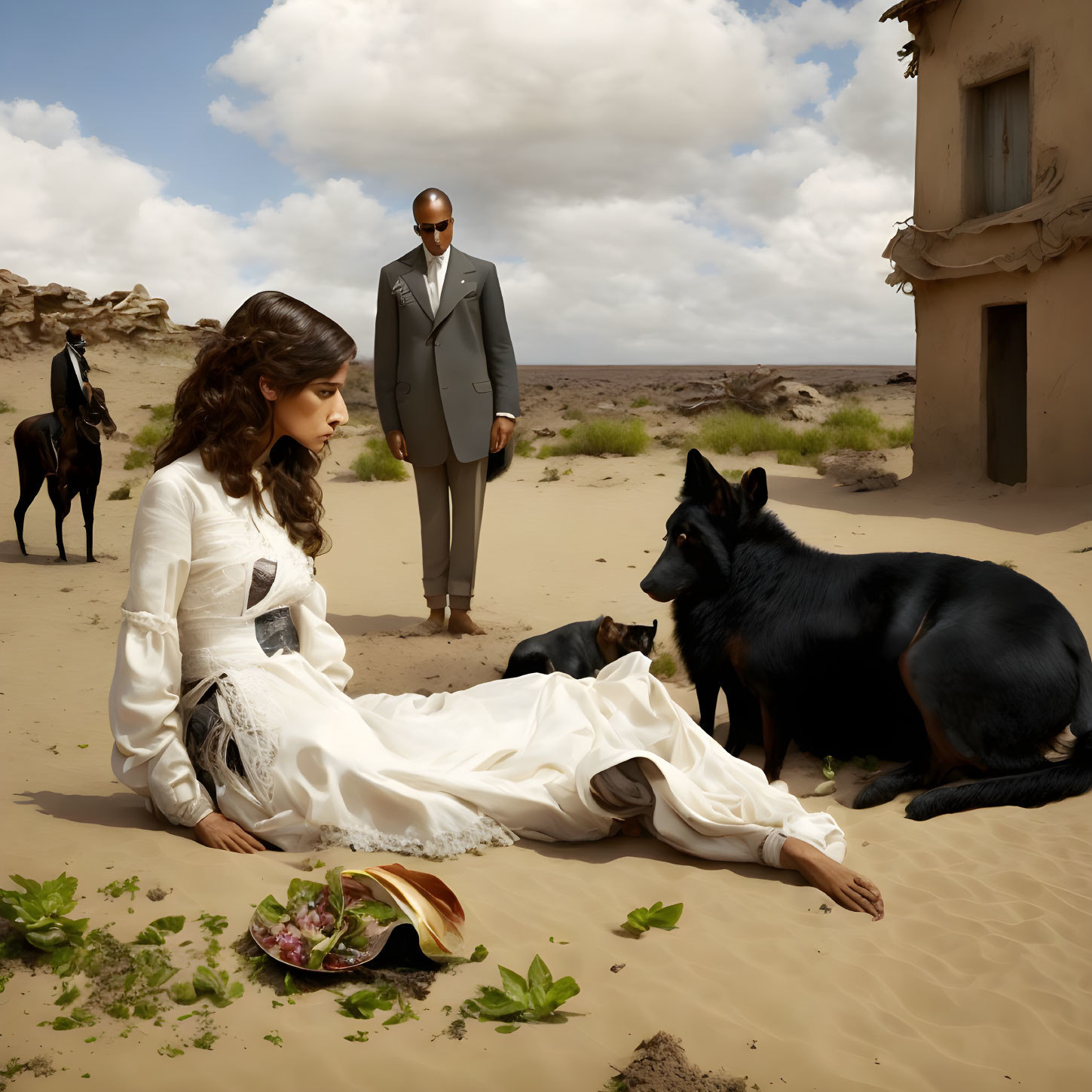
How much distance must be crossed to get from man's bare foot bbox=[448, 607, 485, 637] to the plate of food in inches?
156

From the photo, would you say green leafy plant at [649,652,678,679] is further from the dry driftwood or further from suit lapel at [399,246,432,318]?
the dry driftwood

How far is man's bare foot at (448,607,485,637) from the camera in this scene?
6.57 meters

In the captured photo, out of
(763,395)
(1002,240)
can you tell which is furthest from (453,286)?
(763,395)

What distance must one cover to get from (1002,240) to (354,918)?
10758mm

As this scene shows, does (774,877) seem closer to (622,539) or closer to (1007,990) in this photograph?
(1007,990)

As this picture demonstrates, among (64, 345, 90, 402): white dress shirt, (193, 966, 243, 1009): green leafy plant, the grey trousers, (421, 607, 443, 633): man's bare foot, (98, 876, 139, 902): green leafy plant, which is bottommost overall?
(193, 966, 243, 1009): green leafy plant

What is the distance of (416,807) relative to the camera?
289cm

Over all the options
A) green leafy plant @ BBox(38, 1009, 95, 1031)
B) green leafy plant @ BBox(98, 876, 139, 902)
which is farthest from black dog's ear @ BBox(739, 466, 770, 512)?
green leafy plant @ BBox(38, 1009, 95, 1031)

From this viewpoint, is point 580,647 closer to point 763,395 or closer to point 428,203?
point 428,203

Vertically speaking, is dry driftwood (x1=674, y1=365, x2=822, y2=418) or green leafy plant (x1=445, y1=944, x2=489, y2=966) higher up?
dry driftwood (x1=674, y1=365, x2=822, y2=418)

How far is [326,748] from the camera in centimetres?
285

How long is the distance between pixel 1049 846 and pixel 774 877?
3.40 ft

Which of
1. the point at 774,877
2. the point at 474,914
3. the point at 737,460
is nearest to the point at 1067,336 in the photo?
the point at 737,460

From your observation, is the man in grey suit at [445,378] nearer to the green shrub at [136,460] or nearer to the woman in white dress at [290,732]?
the woman in white dress at [290,732]
